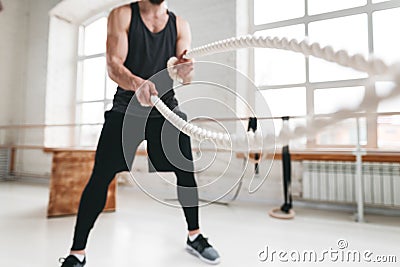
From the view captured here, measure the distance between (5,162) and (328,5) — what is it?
436 centimetres

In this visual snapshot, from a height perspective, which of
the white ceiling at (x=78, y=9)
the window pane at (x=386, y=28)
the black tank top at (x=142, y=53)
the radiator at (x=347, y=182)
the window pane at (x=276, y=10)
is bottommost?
the radiator at (x=347, y=182)

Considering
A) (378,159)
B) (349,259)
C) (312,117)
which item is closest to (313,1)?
(378,159)

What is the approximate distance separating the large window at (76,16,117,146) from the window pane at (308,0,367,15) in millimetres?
1828

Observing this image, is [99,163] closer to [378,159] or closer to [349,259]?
[349,259]

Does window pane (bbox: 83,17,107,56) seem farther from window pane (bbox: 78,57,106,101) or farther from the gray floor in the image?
the gray floor

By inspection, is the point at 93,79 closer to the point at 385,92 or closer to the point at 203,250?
the point at 203,250

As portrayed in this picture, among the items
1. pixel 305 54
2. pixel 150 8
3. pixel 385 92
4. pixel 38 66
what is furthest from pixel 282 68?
pixel 38 66

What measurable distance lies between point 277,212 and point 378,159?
2.63 ft

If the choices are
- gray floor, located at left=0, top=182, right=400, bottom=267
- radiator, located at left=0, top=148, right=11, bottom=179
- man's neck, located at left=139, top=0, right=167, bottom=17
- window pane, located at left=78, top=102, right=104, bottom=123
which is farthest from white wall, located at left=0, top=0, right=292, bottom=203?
man's neck, located at left=139, top=0, right=167, bottom=17

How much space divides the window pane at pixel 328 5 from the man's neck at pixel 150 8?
68.4 inches

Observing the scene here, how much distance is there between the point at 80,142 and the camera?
11.7 feet

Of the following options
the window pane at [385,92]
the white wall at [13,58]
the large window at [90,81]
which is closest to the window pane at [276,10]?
the large window at [90,81]

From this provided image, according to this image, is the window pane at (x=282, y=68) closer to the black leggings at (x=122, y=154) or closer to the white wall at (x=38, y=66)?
the black leggings at (x=122, y=154)

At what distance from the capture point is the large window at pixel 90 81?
2.77 metres
